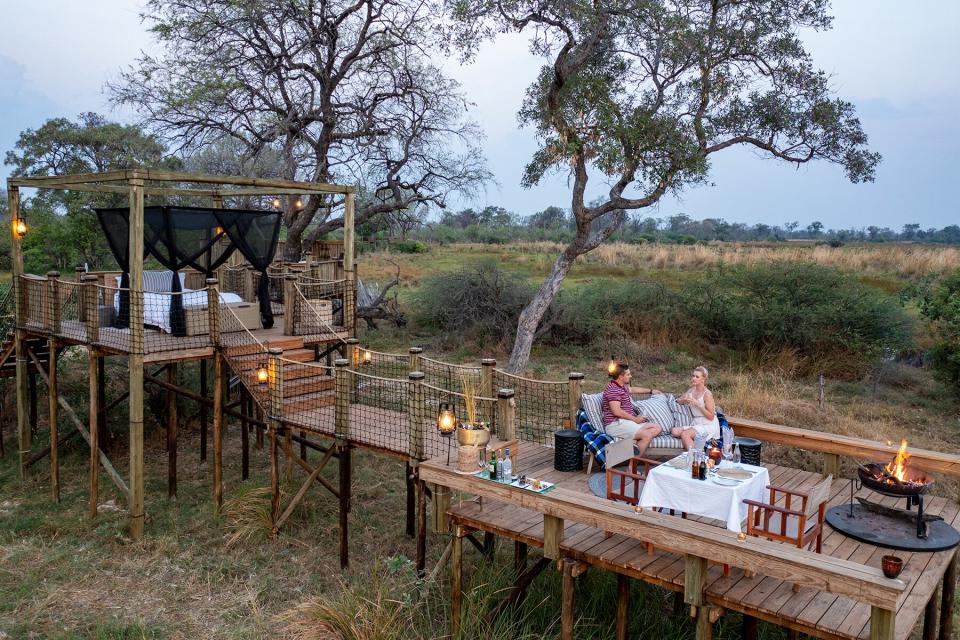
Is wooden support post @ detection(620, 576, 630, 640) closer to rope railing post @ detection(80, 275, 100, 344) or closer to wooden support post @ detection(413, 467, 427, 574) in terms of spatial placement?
wooden support post @ detection(413, 467, 427, 574)

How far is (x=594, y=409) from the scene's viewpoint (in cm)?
833

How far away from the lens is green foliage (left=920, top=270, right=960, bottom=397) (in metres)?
15.4

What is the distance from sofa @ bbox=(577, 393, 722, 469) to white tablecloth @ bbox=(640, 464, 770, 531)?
136 cm

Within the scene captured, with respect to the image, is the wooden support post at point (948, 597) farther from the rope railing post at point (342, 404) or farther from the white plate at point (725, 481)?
the rope railing post at point (342, 404)

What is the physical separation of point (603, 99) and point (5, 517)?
13.6 metres

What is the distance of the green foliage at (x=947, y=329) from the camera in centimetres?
1541

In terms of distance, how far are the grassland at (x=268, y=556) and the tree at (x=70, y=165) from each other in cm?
1182

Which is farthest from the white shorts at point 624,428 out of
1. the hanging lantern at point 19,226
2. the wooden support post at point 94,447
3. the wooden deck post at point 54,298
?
the hanging lantern at point 19,226

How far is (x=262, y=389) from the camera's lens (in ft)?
33.0

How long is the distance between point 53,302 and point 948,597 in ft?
41.8

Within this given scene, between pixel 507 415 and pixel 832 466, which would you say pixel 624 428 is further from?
pixel 832 466

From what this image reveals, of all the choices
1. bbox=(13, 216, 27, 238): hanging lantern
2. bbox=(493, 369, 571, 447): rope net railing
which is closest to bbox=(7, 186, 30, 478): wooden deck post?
bbox=(13, 216, 27, 238): hanging lantern

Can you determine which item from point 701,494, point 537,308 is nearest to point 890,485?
point 701,494

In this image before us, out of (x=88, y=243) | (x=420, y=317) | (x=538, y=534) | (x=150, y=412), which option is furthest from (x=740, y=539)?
(x=88, y=243)
